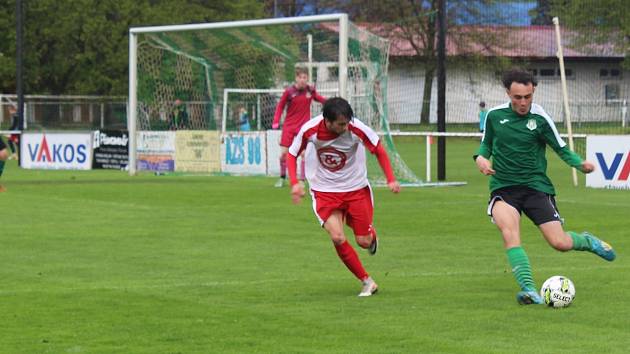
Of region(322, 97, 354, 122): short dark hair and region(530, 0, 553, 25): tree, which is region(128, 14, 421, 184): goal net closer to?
region(530, 0, 553, 25): tree

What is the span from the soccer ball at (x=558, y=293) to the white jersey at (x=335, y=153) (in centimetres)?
201

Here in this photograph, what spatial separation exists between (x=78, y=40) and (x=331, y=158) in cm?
4771

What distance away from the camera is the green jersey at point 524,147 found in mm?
10188

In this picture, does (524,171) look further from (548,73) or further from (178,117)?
(548,73)

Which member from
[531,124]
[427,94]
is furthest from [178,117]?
[531,124]

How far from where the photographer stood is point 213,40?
29406mm


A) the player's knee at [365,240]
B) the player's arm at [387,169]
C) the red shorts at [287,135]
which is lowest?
the player's knee at [365,240]

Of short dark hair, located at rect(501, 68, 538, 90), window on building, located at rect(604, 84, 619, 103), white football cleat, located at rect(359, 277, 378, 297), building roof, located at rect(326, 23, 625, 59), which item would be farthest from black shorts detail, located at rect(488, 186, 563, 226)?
window on building, located at rect(604, 84, 619, 103)

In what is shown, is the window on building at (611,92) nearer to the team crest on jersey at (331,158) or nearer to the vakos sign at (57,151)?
the vakos sign at (57,151)

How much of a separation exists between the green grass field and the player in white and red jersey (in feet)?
1.55

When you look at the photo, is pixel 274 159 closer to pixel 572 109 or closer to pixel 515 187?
pixel 572 109

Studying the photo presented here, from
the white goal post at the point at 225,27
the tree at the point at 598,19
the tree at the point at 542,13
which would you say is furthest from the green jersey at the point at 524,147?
the tree at the point at 542,13

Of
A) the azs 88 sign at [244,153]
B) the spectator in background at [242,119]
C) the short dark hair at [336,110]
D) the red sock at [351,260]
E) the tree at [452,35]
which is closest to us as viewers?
the short dark hair at [336,110]

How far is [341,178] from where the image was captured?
1098 cm
